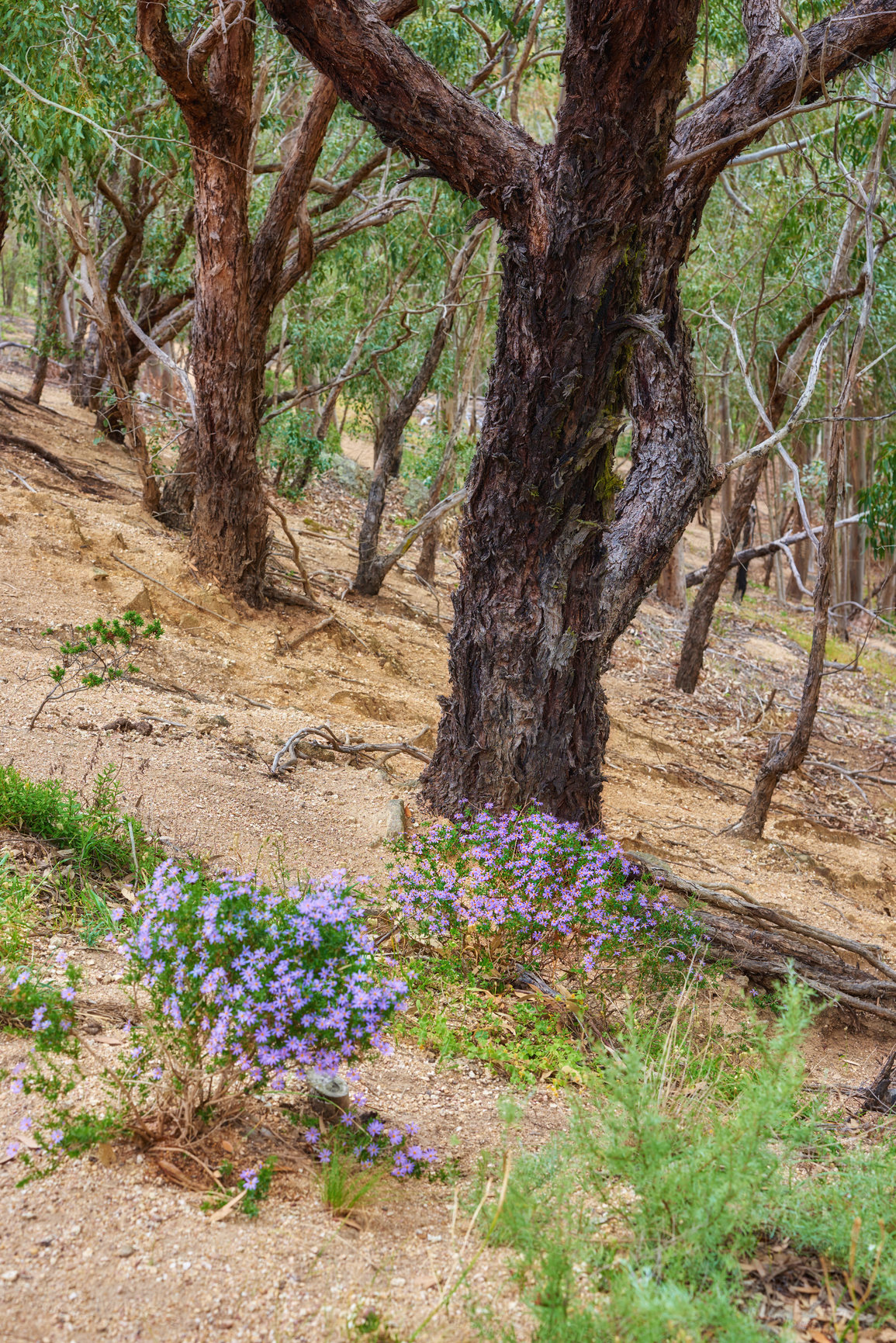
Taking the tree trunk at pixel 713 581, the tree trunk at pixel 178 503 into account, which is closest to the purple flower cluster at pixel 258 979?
the tree trunk at pixel 178 503

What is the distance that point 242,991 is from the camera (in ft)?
6.02

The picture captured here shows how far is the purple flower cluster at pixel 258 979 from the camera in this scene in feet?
6.05

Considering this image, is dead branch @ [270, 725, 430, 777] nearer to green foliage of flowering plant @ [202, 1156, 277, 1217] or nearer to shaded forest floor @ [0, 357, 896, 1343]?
shaded forest floor @ [0, 357, 896, 1343]

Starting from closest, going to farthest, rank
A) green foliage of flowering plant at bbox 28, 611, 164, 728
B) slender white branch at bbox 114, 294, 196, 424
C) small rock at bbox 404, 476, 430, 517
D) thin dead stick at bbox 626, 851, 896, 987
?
thin dead stick at bbox 626, 851, 896, 987 < green foliage of flowering plant at bbox 28, 611, 164, 728 < slender white branch at bbox 114, 294, 196, 424 < small rock at bbox 404, 476, 430, 517

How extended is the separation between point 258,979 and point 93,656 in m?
3.28

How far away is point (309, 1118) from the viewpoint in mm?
2125

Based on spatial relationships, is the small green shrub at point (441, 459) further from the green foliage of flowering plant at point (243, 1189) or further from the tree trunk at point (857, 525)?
the tree trunk at point (857, 525)

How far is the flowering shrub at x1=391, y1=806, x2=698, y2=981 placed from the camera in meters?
3.20

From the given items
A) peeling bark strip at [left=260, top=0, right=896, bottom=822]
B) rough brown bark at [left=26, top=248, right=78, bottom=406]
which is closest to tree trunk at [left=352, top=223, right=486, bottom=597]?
rough brown bark at [left=26, top=248, right=78, bottom=406]

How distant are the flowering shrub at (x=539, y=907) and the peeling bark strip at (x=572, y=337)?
A: 2.03ft

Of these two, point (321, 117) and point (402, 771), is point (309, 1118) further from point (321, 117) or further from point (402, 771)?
point (321, 117)

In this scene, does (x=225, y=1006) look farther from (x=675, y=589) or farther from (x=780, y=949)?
(x=675, y=589)

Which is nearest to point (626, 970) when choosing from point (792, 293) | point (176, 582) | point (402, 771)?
point (402, 771)

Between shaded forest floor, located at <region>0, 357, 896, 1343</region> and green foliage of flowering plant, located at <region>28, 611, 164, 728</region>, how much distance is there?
9cm
